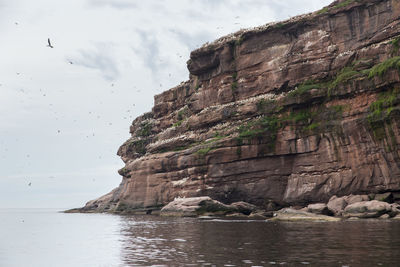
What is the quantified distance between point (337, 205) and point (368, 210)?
6.71 meters

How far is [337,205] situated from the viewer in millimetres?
55125

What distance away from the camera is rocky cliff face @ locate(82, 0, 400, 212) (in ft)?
192

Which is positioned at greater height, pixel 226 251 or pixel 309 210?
pixel 309 210

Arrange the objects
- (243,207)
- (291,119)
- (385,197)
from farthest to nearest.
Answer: (291,119)
(243,207)
(385,197)

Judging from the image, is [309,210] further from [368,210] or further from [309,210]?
[368,210]

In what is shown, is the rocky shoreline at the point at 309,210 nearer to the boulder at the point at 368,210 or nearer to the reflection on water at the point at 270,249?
the boulder at the point at 368,210

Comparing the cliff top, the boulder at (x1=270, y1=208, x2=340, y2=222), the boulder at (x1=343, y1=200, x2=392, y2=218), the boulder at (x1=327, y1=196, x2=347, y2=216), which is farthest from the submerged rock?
the cliff top

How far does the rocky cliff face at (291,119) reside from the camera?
58375 millimetres

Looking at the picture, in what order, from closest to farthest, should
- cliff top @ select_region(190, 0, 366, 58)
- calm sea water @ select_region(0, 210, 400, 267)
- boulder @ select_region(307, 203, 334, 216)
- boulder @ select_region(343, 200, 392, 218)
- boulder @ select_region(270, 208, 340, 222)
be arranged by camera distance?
1. calm sea water @ select_region(0, 210, 400, 267)
2. boulder @ select_region(270, 208, 340, 222)
3. boulder @ select_region(343, 200, 392, 218)
4. boulder @ select_region(307, 203, 334, 216)
5. cliff top @ select_region(190, 0, 366, 58)

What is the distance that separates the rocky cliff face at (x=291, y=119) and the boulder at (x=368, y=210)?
731cm

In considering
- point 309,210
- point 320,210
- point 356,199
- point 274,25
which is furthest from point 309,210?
point 274,25

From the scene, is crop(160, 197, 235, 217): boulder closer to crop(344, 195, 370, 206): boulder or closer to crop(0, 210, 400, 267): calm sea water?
crop(344, 195, 370, 206): boulder

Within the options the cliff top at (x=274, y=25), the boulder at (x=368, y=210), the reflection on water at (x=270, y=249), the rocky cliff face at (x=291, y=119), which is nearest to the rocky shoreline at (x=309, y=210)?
the boulder at (x=368, y=210)

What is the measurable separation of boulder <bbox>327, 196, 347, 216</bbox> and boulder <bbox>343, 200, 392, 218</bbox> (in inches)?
119
